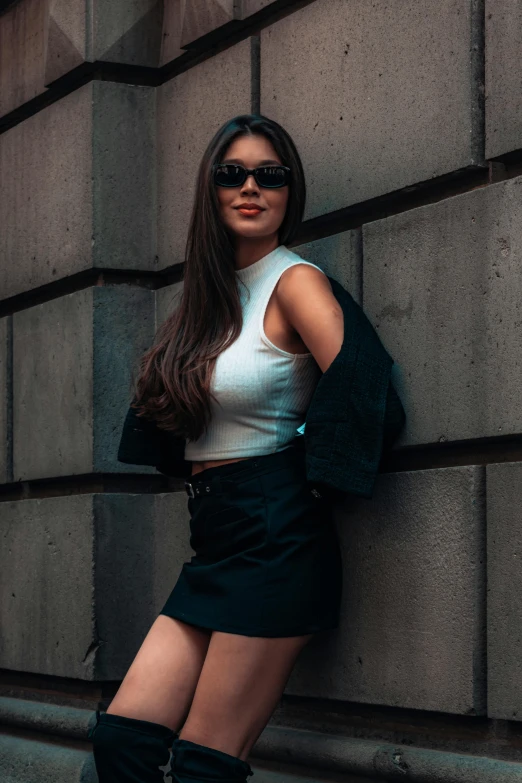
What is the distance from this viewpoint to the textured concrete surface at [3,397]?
6.03 m

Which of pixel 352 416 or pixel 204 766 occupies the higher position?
pixel 352 416

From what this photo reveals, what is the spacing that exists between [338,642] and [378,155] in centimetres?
151

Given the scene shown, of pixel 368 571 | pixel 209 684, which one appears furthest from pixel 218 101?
pixel 209 684

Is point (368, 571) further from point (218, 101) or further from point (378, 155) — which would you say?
point (218, 101)

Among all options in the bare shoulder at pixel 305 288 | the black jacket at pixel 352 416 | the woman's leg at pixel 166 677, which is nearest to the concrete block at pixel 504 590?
the black jacket at pixel 352 416

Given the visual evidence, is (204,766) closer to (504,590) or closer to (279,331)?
(504,590)

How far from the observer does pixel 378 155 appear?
4.28 metres

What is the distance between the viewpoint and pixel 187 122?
5355mm

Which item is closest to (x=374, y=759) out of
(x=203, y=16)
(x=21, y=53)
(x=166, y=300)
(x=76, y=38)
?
(x=166, y=300)

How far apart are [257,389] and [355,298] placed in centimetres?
54

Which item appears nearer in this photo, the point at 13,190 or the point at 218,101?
the point at 218,101

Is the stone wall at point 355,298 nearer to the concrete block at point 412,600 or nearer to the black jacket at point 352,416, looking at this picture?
the concrete block at point 412,600

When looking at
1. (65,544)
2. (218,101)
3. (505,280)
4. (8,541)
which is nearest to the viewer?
(505,280)

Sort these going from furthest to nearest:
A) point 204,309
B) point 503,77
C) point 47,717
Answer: point 47,717
point 204,309
point 503,77
